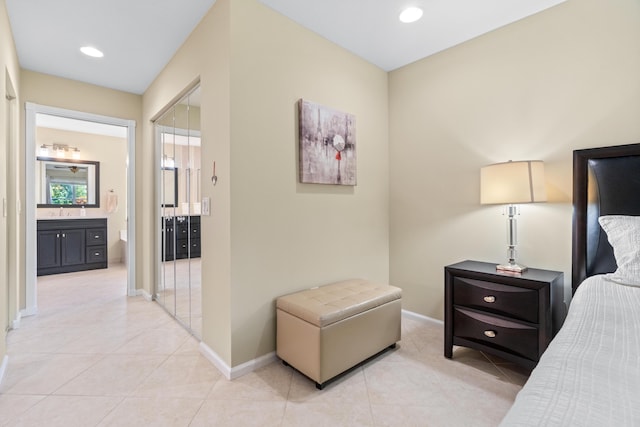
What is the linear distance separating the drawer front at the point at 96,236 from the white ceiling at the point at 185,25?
3.09 meters

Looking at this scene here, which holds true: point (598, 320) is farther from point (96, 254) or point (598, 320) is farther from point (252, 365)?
point (96, 254)

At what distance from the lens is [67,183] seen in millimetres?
5484

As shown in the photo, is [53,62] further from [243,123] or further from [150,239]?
[243,123]

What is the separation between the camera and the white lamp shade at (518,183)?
1996mm

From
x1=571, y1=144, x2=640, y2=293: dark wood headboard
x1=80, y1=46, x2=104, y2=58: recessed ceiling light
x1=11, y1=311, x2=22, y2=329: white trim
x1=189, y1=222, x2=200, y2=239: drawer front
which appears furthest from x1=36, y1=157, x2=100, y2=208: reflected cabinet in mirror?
x1=571, y1=144, x2=640, y2=293: dark wood headboard

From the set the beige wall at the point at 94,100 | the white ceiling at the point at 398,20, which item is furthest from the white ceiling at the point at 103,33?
the white ceiling at the point at 398,20

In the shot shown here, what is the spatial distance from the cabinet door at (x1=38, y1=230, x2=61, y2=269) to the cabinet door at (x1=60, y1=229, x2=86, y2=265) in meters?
0.06

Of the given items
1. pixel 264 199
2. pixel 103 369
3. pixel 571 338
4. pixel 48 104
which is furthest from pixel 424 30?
pixel 48 104

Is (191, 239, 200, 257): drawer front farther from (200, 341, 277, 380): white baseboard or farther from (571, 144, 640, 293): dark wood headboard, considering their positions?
(571, 144, 640, 293): dark wood headboard

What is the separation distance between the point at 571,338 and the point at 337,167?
197 cm

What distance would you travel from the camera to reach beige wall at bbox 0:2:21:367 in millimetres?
2062

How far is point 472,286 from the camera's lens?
2150 millimetres

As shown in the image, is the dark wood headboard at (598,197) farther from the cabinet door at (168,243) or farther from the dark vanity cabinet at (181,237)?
the cabinet door at (168,243)

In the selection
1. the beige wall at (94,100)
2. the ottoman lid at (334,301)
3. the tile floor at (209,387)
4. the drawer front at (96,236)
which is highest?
the beige wall at (94,100)
